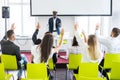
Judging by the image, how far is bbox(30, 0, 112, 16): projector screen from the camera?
9.81 m

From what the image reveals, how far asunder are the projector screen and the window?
119cm

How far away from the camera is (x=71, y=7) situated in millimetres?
9930

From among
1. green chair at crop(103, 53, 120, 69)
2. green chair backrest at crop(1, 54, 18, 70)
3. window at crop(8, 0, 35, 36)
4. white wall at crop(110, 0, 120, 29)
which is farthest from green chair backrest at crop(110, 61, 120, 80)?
window at crop(8, 0, 35, 36)

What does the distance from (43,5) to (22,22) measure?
175 cm

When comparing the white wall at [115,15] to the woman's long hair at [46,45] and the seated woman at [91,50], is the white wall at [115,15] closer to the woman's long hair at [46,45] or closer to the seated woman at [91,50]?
A: the seated woman at [91,50]

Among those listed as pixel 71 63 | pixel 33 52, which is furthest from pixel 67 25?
pixel 33 52

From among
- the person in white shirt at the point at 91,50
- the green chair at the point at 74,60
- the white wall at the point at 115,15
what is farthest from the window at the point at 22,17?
the person in white shirt at the point at 91,50

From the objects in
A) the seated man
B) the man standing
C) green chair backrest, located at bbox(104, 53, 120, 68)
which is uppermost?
the man standing

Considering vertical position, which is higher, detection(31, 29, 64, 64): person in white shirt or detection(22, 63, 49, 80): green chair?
detection(31, 29, 64, 64): person in white shirt

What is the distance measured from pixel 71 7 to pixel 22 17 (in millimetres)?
2446

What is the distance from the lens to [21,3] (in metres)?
11.1

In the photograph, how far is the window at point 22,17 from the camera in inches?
438

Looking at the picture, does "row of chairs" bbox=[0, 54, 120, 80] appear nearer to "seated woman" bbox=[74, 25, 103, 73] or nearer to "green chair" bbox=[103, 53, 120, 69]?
"green chair" bbox=[103, 53, 120, 69]

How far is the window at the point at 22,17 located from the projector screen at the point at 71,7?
1.19 metres
